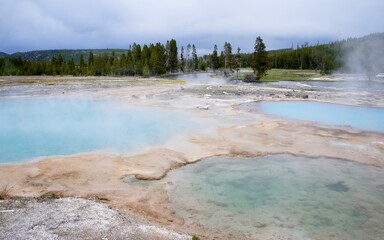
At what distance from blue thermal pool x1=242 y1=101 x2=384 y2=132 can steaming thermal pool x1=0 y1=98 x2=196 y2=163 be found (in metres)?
6.99

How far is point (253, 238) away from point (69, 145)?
9.93 metres

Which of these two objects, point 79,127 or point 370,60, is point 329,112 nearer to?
point 79,127

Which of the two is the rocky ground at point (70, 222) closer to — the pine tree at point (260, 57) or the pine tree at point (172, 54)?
the pine tree at point (260, 57)

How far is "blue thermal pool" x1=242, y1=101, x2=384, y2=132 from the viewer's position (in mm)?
19578

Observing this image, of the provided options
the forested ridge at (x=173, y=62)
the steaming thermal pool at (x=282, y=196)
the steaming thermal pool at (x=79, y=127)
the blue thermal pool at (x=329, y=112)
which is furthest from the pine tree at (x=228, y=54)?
the steaming thermal pool at (x=282, y=196)

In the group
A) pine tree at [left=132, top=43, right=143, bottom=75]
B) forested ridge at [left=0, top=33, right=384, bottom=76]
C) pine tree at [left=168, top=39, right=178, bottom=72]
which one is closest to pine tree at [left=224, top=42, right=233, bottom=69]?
forested ridge at [left=0, top=33, right=384, bottom=76]

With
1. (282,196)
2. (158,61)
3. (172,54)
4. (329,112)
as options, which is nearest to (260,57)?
(158,61)

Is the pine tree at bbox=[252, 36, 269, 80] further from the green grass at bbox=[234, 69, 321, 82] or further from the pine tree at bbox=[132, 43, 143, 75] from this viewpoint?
the pine tree at bbox=[132, 43, 143, 75]

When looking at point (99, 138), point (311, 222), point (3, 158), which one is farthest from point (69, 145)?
point (311, 222)

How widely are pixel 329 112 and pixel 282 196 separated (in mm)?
16130

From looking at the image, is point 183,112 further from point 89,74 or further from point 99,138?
point 89,74

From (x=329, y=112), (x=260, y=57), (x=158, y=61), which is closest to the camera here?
(x=329, y=112)

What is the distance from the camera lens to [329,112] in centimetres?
2362

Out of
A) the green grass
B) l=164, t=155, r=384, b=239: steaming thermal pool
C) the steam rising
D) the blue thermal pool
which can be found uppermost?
the steam rising
